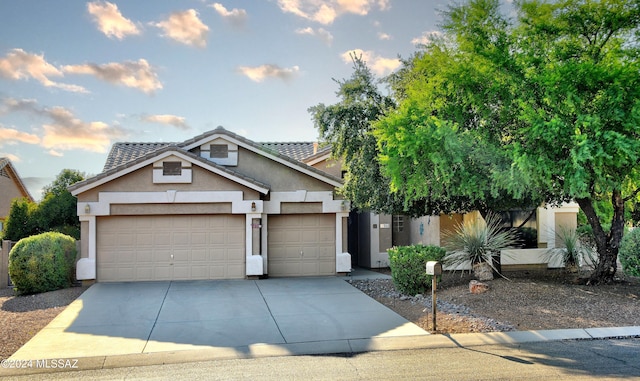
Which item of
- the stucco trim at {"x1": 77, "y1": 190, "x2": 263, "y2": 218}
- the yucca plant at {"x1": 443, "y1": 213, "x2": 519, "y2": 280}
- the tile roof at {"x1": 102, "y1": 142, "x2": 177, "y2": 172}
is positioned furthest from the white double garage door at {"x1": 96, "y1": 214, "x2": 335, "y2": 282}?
the yucca plant at {"x1": 443, "y1": 213, "x2": 519, "y2": 280}

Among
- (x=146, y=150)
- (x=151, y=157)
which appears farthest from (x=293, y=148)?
(x=151, y=157)

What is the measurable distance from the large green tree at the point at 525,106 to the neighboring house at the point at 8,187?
23.8 meters

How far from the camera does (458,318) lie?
9719mm

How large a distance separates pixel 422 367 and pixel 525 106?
576 centimetres

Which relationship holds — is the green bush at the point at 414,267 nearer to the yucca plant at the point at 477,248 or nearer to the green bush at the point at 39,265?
the yucca plant at the point at 477,248

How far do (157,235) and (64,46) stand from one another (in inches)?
233

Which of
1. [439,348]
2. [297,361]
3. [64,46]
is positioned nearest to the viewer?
[297,361]

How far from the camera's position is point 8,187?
2873 centimetres

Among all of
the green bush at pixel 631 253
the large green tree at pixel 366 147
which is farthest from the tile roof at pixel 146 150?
the green bush at pixel 631 253

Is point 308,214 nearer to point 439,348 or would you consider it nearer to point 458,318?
point 458,318

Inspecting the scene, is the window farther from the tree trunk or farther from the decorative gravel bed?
the tree trunk

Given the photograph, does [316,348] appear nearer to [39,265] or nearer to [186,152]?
[186,152]

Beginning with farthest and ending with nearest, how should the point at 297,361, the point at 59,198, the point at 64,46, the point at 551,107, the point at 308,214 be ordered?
the point at 59,198, the point at 308,214, the point at 64,46, the point at 551,107, the point at 297,361

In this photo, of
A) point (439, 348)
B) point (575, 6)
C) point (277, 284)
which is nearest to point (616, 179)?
point (575, 6)
